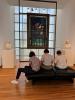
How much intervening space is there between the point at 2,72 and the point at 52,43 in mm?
2882

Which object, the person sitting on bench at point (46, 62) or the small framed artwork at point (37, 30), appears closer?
the person sitting on bench at point (46, 62)

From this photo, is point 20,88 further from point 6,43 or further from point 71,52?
point 71,52

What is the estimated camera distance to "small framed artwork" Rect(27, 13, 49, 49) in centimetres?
802

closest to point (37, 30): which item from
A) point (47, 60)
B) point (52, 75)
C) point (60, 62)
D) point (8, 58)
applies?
point (8, 58)

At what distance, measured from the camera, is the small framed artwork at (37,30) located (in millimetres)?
8016

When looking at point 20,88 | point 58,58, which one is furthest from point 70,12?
point 20,88

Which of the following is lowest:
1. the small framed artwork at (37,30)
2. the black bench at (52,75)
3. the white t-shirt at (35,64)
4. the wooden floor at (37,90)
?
the wooden floor at (37,90)

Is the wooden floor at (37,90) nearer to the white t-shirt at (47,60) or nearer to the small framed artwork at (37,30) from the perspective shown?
the white t-shirt at (47,60)

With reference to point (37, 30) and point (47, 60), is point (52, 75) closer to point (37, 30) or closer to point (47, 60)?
point (47, 60)

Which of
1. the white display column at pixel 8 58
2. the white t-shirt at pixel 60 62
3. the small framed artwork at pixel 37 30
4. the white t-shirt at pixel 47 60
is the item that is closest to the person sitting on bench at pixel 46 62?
the white t-shirt at pixel 47 60

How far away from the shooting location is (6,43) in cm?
718

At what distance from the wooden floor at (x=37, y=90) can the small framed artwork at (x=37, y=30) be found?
283cm

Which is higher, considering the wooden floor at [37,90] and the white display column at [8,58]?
the white display column at [8,58]

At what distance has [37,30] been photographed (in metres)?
8.03
